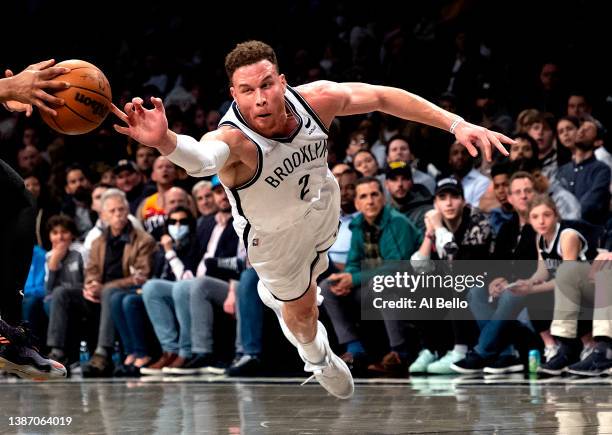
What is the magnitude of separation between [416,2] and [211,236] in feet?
15.2

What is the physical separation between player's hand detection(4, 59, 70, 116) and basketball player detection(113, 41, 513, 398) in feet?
0.88

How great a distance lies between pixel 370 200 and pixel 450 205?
610 millimetres

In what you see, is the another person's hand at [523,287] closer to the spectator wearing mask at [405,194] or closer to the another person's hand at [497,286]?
the another person's hand at [497,286]

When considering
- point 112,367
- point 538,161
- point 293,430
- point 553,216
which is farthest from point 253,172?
point 112,367

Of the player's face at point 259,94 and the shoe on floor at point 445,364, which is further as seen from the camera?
the shoe on floor at point 445,364

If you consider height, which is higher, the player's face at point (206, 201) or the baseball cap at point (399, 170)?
the baseball cap at point (399, 170)

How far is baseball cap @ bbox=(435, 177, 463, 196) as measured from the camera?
27.5 feet

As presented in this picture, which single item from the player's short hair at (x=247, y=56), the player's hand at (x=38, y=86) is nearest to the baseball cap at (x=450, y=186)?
the player's short hair at (x=247, y=56)

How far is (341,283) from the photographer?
848 centimetres

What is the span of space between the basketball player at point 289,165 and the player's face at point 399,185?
2778 millimetres

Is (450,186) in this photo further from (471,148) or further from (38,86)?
(38,86)

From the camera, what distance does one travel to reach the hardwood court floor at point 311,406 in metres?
5.98

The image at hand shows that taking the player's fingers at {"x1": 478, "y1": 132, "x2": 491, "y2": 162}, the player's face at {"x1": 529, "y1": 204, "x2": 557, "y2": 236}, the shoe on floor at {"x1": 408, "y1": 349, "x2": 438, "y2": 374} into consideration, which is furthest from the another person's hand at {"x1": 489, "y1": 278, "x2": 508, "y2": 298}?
the player's fingers at {"x1": 478, "y1": 132, "x2": 491, "y2": 162}

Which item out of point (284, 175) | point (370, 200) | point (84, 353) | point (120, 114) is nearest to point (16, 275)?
point (120, 114)
